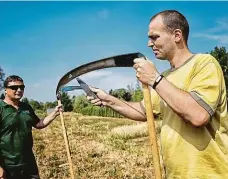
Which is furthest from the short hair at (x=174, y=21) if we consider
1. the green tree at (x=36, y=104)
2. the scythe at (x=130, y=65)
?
the green tree at (x=36, y=104)

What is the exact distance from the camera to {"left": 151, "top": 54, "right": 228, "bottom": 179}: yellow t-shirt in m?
2.24

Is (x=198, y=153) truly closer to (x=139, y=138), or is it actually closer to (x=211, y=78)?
(x=211, y=78)

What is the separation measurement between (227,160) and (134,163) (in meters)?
6.54

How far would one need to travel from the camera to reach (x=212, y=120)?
7.57 feet

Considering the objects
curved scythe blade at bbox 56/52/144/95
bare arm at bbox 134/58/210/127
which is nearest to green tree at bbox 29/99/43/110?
curved scythe blade at bbox 56/52/144/95

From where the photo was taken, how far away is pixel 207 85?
2.22 metres

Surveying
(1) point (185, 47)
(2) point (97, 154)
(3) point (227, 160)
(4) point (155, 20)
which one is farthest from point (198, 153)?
(2) point (97, 154)

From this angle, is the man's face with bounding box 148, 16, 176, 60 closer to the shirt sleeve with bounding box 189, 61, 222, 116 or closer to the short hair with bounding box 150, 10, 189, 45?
the short hair with bounding box 150, 10, 189, 45

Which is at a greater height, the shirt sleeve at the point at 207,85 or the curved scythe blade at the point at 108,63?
the curved scythe blade at the point at 108,63

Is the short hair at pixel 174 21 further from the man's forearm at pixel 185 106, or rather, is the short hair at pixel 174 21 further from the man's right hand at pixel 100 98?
the man's right hand at pixel 100 98

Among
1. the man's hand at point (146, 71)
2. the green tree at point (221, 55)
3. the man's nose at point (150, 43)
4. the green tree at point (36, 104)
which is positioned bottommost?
the man's hand at point (146, 71)

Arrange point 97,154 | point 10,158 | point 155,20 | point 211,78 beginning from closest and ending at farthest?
point 211,78 → point 155,20 → point 10,158 → point 97,154

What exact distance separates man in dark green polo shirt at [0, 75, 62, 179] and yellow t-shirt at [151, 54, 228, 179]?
9.03 feet

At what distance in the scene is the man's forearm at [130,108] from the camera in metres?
3.07
